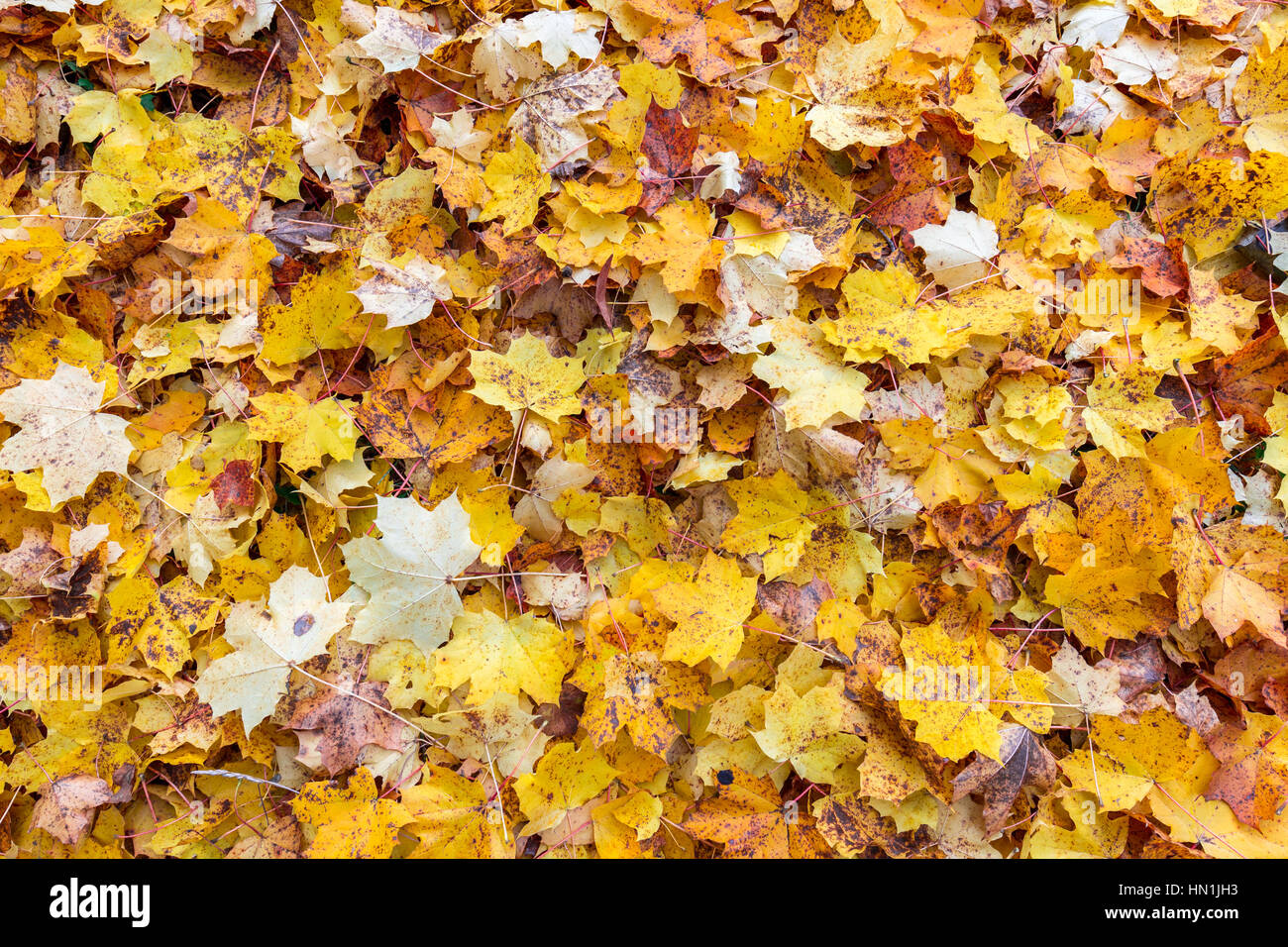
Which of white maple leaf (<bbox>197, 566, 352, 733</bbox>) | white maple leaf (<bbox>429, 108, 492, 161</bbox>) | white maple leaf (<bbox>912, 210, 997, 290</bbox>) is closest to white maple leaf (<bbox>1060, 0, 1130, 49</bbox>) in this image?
white maple leaf (<bbox>912, 210, 997, 290</bbox>)

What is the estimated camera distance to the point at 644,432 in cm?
154

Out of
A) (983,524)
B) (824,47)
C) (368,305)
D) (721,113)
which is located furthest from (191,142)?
(983,524)

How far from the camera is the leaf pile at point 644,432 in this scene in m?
1.50

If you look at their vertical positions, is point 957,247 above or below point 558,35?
below

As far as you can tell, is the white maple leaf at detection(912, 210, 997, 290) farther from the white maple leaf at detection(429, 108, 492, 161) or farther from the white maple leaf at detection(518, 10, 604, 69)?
the white maple leaf at detection(429, 108, 492, 161)

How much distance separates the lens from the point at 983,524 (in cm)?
155

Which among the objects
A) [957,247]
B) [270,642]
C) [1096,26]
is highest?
[1096,26]

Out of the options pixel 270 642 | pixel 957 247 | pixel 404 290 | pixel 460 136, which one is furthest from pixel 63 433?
pixel 957 247

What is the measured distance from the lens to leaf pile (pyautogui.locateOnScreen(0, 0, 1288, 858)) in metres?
1.50

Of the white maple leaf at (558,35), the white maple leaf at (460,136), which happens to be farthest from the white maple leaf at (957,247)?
the white maple leaf at (460,136)

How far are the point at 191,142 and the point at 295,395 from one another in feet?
1.94

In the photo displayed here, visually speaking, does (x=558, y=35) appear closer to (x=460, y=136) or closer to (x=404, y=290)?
(x=460, y=136)

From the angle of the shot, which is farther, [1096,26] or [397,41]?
[1096,26]
